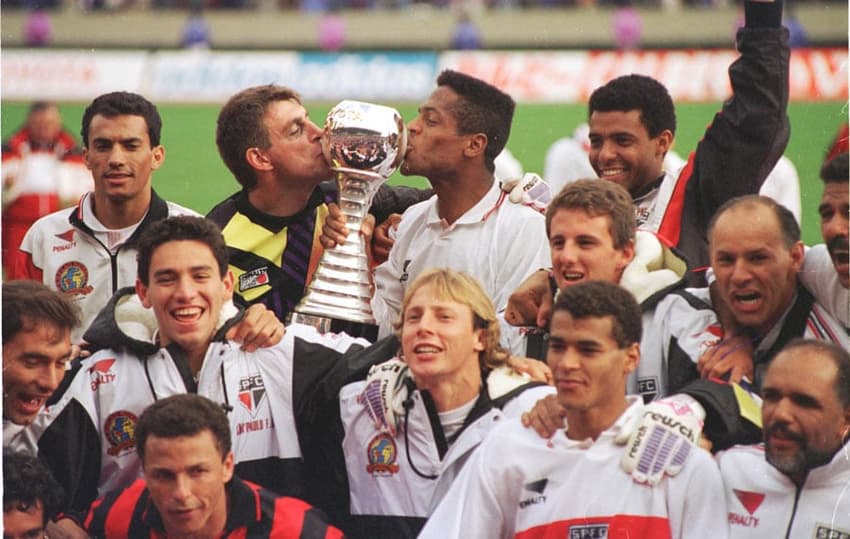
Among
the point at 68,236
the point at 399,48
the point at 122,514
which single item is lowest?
the point at 122,514

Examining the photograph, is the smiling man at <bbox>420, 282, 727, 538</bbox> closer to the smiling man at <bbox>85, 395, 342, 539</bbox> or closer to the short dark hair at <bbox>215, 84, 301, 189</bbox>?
the smiling man at <bbox>85, 395, 342, 539</bbox>

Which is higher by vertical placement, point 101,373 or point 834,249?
point 834,249

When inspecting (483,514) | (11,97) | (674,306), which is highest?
(11,97)

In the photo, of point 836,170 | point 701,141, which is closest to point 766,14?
point 701,141

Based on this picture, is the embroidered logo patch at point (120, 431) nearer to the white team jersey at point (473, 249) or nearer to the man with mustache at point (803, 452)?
the white team jersey at point (473, 249)

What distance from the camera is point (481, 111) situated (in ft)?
21.2

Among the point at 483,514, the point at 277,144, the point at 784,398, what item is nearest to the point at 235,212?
the point at 277,144

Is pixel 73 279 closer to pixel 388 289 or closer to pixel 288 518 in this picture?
pixel 388 289

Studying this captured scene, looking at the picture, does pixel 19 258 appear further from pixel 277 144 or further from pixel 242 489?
pixel 242 489

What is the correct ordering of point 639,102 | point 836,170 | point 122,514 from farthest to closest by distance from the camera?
point 639,102 < point 836,170 < point 122,514

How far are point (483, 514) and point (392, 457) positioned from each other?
2.08 feet

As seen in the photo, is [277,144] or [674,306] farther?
[277,144]

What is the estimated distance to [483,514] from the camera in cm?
451

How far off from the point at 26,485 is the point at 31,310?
0.67 m
